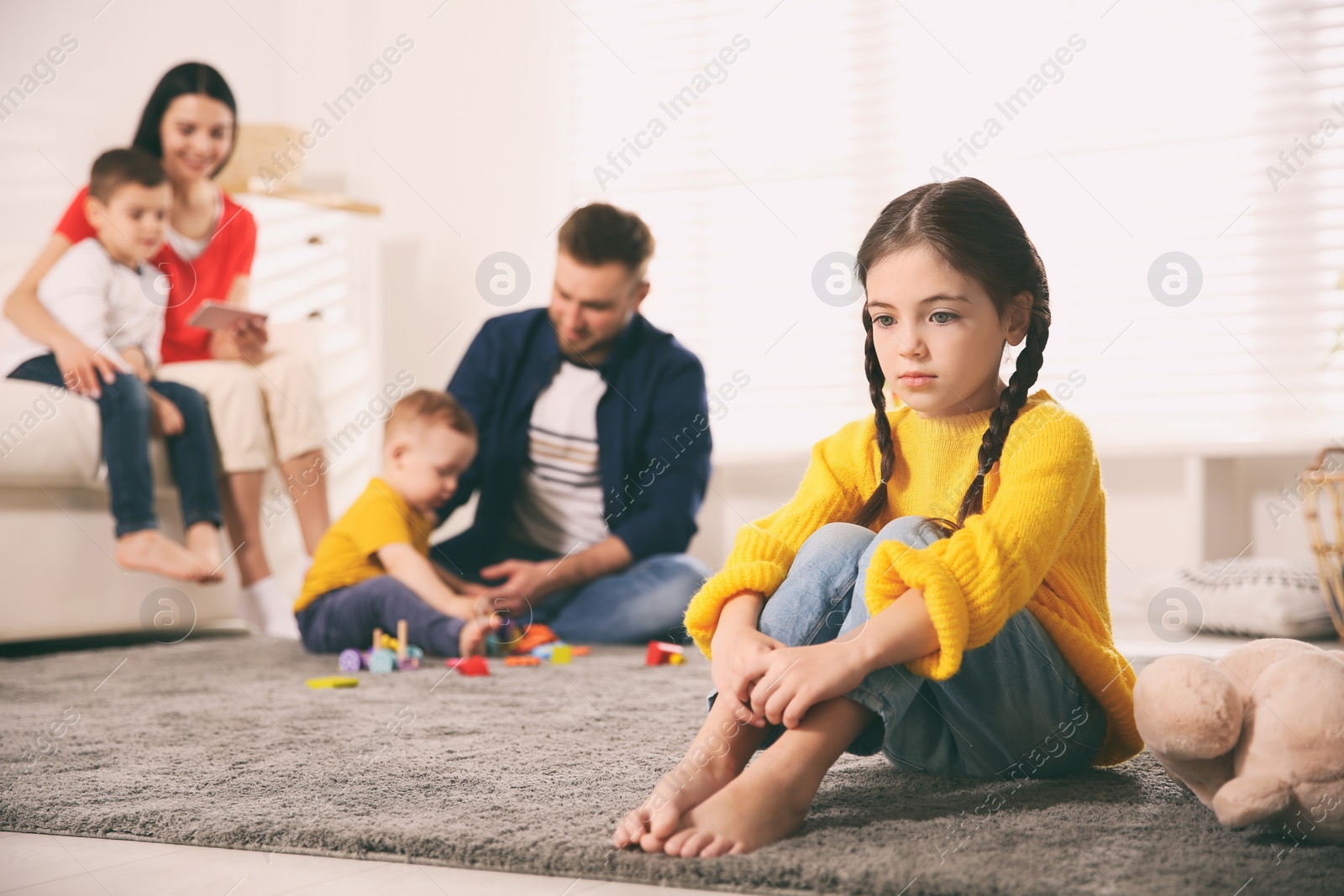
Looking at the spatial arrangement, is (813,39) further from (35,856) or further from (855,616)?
(35,856)

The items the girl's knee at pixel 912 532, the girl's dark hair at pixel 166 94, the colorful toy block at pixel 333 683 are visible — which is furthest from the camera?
the girl's dark hair at pixel 166 94

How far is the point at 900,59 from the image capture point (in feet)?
8.77

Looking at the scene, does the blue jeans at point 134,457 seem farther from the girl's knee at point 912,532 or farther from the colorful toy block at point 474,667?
the girl's knee at point 912,532

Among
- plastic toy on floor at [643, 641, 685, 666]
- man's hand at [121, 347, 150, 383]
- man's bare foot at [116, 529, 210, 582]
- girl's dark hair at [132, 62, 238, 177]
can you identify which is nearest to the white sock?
man's bare foot at [116, 529, 210, 582]

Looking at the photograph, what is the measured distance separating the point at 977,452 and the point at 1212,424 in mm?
1809

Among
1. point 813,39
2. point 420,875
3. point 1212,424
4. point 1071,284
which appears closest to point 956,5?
point 813,39

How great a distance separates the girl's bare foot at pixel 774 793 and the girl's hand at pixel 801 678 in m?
0.02

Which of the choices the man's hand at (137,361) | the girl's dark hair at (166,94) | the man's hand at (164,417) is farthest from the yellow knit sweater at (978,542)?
the girl's dark hair at (166,94)

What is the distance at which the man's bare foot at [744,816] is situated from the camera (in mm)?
673

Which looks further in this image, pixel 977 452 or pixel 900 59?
pixel 900 59

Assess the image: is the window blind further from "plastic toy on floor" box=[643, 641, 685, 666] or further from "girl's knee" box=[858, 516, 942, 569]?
"girl's knee" box=[858, 516, 942, 569]

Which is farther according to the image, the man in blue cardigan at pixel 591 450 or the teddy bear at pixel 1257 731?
the man in blue cardigan at pixel 591 450

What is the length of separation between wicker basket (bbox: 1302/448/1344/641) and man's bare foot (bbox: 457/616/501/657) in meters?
1.38

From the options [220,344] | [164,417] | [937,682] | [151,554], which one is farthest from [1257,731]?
[220,344]
